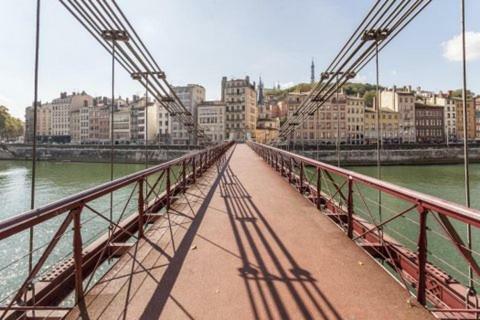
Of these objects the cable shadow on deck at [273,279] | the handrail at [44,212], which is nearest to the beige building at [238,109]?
the cable shadow on deck at [273,279]

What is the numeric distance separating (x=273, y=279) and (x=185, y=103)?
7984 cm

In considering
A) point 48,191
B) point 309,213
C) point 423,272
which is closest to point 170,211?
point 309,213


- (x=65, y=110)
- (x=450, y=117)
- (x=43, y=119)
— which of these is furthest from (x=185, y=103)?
(x=450, y=117)

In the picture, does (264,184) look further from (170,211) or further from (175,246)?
(175,246)

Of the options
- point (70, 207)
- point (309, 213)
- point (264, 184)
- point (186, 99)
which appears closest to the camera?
point (70, 207)

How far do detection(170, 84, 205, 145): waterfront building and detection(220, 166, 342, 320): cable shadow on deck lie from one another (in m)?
70.9

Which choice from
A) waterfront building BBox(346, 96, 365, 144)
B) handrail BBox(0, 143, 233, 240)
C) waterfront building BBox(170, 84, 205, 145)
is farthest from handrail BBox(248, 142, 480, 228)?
waterfront building BBox(346, 96, 365, 144)

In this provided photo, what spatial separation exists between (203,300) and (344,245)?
237cm

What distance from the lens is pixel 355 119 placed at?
72812mm

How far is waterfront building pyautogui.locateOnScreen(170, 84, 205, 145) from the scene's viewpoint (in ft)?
252

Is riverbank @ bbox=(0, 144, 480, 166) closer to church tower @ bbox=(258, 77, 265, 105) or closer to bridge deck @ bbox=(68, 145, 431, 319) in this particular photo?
bridge deck @ bbox=(68, 145, 431, 319)

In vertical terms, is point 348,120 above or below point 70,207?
above

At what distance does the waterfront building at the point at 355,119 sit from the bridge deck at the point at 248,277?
72.2 meters

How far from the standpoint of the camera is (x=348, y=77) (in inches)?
452
